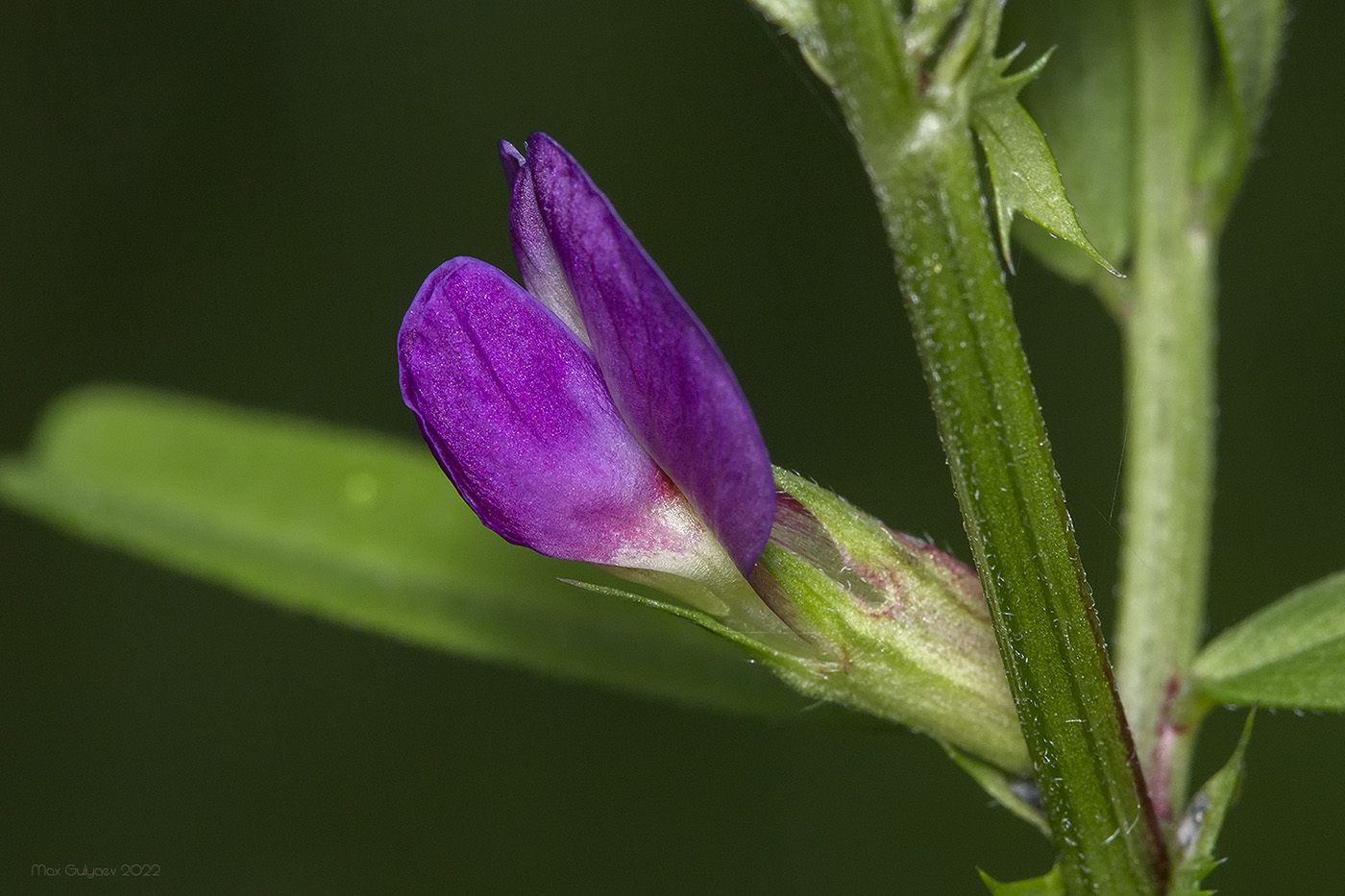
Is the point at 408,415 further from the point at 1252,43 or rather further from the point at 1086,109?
the point at 1252,43

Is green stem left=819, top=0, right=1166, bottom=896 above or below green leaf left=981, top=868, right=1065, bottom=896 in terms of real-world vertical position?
above

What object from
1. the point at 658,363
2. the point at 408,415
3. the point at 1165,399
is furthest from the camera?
the point at 408,415

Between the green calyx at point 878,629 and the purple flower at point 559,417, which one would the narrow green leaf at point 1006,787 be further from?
the purple flower at point 559,417

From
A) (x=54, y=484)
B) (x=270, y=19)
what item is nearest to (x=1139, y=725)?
(x=54, y=484)

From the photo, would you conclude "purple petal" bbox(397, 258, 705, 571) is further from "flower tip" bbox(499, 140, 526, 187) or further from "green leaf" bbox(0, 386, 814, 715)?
"green leaf" bbox(0, 386, 814, 715)

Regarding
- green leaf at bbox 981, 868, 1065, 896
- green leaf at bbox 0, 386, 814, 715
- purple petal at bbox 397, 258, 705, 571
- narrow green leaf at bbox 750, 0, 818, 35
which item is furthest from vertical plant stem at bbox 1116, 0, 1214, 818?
narrow green leaf at bbox 750, 0, 818, 35

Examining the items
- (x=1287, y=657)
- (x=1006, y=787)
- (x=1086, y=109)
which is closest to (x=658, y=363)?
(x=1006, y=787)

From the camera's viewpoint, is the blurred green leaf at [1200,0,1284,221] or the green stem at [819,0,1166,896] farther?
the blurred green leaf at [1200,0,1284,221]
